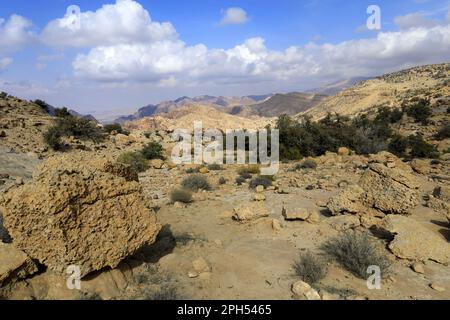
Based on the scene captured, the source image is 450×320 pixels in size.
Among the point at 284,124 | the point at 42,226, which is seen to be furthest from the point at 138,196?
the point at 284,124

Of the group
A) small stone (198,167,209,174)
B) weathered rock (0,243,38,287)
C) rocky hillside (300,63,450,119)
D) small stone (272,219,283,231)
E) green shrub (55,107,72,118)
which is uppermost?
rocky hillside (300,63,450,119)

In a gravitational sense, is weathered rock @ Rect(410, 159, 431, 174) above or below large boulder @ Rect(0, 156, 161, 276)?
below

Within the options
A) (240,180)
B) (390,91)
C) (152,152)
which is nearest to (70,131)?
(152,152)

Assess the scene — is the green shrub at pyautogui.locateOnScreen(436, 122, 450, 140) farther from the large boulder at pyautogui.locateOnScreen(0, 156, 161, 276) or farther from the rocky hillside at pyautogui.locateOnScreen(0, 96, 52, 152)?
the rocky hillside at pyautogui.locateOnScreen(0, 96, 52, 152)

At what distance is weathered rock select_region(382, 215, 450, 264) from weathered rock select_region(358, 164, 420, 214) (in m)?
0.98

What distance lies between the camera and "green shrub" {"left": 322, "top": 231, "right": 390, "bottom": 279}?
16.8ft

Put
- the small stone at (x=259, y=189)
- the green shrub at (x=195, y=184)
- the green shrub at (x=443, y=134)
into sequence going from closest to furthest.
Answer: the small stone at (x=259, y=189) < the green shrub at (x=195, y=184) < the green shrub at (x=443, y=134)

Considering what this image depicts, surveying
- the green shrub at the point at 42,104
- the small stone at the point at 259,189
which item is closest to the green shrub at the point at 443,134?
the small stone at the point at 259,189

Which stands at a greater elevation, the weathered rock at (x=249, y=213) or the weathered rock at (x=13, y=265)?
the weathered rock at (x=13, y=265)

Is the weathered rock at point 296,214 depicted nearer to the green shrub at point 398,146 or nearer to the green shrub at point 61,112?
the green shrub at point 398,146

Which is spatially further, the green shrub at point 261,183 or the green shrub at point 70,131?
the green shrub at point 70,131

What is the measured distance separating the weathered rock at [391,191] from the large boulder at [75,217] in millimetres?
4725

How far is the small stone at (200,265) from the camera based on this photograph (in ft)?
17.0

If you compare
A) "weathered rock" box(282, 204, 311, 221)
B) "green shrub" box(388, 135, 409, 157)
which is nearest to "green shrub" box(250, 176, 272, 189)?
"weathered rock" box(282, 204, 311, 221)
